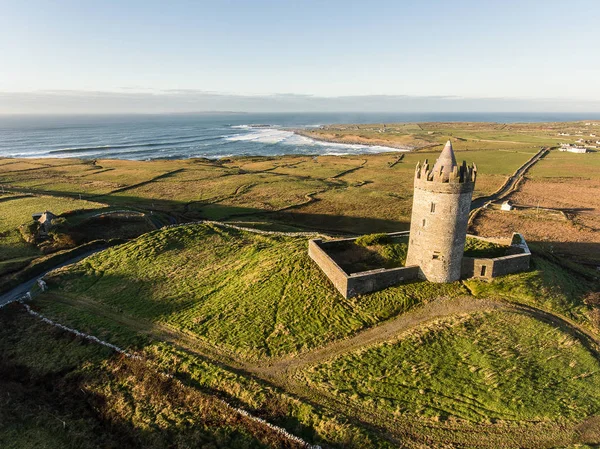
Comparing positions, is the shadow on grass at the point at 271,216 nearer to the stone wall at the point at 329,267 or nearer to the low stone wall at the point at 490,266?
the stone wall at the point at 329,267

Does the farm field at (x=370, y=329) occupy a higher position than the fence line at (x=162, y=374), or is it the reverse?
the farm field at (x=370, y=329)

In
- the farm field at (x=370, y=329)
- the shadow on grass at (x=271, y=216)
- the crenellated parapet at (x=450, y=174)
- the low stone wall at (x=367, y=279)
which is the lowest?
the shadow on grass at (x=271, y=216)

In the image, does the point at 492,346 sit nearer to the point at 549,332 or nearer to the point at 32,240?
the point at 549,332

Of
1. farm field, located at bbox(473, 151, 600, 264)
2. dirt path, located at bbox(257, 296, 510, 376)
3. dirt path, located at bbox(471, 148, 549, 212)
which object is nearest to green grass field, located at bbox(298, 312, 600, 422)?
dirt path, located at bbox(257, 296, 510, 376)

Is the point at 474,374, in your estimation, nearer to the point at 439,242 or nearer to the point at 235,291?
the point at 439,242

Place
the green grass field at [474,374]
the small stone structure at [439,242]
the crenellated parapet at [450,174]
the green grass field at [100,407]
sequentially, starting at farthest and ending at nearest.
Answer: the small stone structure at [439,242], the crenellated parapet at [450,174], the green grass field at [474,374], the green grass field at [100,407]

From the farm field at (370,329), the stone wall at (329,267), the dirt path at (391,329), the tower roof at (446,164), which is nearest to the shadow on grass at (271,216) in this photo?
the farm field at (370,329)

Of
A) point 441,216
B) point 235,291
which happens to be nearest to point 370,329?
point 441,216
